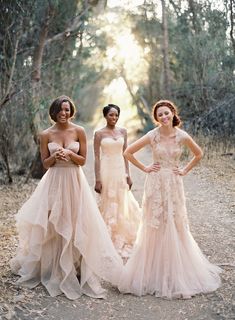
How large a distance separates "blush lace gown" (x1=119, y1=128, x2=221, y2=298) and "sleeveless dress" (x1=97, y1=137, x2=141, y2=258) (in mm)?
1309

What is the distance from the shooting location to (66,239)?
455 centimetres

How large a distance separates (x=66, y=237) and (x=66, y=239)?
0.02 meters

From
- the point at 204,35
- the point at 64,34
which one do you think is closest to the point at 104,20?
the point at 204,35

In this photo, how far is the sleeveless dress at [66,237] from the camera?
458 centimetres

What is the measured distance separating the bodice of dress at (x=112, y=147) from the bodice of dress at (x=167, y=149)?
4.36 feet

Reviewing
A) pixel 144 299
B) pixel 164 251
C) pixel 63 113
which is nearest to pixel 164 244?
pixel 164 251

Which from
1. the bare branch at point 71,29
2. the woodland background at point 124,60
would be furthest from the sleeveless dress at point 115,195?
the bare branch at point 71,29

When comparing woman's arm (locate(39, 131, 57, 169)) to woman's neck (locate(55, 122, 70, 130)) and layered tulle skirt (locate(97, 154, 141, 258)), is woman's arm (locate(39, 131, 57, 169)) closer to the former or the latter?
woman's neck (locate(55, 122, 70, 130))

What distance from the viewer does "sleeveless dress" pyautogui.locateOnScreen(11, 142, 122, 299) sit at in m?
4.58

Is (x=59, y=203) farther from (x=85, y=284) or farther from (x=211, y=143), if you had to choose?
(x=211, y=143)

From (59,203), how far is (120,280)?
1.02m

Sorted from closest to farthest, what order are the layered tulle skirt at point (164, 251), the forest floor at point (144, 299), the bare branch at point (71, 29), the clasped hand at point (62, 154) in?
1. the forest floor at point (144, 299)
2. the clasped hand at point (62, 154)
3. the layered tulle skirt at point (164, 251)
4. the bare branch at point (71, 29)

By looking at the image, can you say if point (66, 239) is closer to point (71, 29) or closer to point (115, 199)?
point (115, 199)

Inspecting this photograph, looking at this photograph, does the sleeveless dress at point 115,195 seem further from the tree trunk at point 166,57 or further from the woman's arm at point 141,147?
the tree trunk at point 166,57
